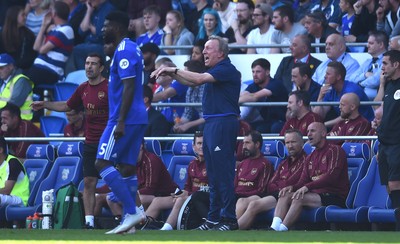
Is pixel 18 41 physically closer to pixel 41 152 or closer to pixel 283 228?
pixel 41 152

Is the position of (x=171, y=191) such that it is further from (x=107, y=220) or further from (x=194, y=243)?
(x=194, y=243)

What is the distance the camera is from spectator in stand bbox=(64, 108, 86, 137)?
1725 cm

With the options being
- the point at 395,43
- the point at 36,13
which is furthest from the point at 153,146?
the point at 36,13

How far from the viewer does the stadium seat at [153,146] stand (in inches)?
624

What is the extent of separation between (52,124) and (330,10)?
185 inches

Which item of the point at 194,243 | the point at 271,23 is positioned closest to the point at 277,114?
the point at 271,23

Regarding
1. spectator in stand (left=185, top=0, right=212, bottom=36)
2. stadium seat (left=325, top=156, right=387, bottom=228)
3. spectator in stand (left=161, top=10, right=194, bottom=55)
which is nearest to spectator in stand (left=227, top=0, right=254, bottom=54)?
spectator in stand (left=161, top=10, right=194, bottom=55)

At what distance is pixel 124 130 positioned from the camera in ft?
38.7

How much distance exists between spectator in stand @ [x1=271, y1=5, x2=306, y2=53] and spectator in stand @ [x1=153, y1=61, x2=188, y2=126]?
173 centimetres

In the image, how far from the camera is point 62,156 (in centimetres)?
1698

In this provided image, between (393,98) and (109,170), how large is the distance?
11.0ft

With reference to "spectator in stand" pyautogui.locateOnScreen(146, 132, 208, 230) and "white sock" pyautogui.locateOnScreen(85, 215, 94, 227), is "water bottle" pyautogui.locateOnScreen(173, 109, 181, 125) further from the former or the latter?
"white sock" pyautogui.locateOnScreen(85, 215, 94, 227)

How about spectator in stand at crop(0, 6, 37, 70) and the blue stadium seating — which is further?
spectator in stand at crop(0, 6, 37, 70)

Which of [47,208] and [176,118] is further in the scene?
[176,118]
